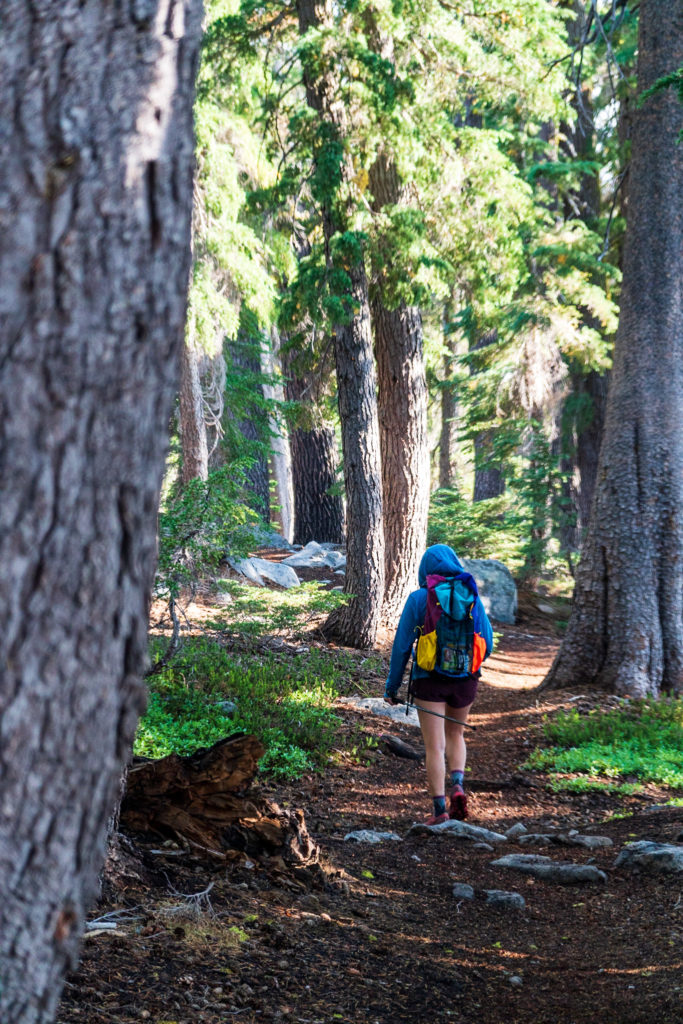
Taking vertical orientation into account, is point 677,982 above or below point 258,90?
below

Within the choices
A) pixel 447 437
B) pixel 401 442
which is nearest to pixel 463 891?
pixel 401 442

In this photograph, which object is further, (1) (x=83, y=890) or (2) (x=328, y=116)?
(2) (x=328, y=116)

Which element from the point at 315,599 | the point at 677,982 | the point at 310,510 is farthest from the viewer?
the point at 310,510

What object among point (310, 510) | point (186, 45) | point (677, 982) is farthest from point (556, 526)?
point (186, 45)

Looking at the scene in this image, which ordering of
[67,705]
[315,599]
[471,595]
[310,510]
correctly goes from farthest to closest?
[310,510] → [315,599] → [471,595] → [67,705]

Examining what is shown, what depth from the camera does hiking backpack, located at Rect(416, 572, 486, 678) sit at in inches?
245

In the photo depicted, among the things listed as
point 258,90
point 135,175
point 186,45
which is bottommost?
point 135,175

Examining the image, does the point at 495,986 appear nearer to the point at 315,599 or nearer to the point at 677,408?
the point at 315,599

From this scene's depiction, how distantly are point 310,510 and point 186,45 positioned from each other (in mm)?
18380

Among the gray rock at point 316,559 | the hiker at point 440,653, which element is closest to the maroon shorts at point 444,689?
the hiker at point 440,653

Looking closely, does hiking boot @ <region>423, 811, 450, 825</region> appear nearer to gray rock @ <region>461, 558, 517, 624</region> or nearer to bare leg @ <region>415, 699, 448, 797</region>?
bare leg @ <region>415, 699, 448, 797</region>

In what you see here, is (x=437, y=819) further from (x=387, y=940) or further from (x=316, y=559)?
(x=316, y=559)

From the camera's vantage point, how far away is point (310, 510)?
20188 millimetres

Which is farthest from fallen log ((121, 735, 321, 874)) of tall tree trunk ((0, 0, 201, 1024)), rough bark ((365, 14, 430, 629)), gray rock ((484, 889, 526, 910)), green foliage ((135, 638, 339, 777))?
rough bark ((365, 14, 430, 629))
